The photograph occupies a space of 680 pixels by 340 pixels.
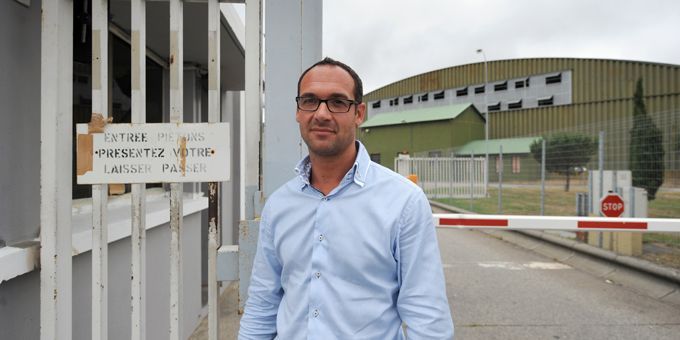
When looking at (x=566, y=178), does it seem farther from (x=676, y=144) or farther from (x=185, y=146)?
(x=185, y=146)

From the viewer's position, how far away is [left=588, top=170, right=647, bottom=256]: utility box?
7.19 metres

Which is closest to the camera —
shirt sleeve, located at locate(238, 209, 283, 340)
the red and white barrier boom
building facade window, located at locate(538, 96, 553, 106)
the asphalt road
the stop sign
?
shirt sleeve, located at locate(238, 209, 283, 340)

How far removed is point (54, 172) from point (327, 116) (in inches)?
49.4

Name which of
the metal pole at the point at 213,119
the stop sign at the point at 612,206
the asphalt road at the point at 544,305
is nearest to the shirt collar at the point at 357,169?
the metal pole at the point at 213,119

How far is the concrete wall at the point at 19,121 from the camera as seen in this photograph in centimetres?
187

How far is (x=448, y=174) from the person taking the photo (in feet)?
58.9

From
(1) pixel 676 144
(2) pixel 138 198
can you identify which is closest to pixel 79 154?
(2) pixel 138 198

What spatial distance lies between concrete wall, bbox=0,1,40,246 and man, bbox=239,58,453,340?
4.12 feet

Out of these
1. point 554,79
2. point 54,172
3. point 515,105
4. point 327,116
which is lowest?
point 54,172

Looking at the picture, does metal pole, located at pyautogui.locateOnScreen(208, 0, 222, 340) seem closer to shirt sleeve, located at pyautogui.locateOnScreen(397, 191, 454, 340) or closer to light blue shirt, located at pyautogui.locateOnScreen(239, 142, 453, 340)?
light blue shirt, located at pyautogui.locateOnScreen(239, 142, 453, 340)

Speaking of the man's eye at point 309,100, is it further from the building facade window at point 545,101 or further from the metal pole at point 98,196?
the building facade window at point 545,101

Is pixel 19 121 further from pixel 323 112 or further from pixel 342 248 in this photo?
pixel 342 248

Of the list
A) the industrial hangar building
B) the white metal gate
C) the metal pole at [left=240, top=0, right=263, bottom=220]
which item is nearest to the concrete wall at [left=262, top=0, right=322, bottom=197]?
the metal pole at [left=240, top=0, right=263, bottom=220]

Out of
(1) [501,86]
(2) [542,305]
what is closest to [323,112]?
(2) [542,305]
